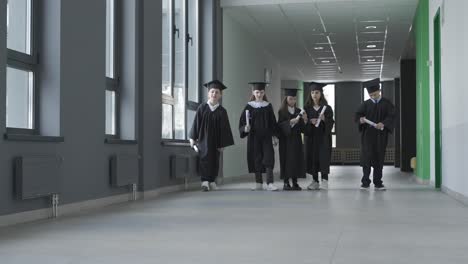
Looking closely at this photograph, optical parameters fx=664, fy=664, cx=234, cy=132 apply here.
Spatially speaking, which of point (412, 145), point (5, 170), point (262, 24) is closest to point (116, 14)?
point (5, 170)

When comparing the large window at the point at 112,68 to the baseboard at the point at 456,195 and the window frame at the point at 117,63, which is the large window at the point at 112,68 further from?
the baseboard at the point at 456,195

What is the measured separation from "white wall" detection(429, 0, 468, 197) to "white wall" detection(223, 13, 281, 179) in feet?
14.8

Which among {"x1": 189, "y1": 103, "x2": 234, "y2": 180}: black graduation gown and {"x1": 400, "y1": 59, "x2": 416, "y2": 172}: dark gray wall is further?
{"x1": 400, "y1": 59, "x2": 416, "y2": 172}: dark gray wall

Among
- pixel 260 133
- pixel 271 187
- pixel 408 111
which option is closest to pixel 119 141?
pixel 260 133

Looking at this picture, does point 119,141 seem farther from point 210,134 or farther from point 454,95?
point 454,95

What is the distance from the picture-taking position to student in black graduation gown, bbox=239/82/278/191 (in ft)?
29.8

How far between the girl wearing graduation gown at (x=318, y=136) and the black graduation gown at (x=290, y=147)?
4.7 inches

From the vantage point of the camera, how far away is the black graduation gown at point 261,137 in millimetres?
9094

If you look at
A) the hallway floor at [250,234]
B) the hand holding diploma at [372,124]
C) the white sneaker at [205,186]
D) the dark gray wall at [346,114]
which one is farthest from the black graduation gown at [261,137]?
the dark gray wall at [346,114]

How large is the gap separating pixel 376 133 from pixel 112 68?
3823mm

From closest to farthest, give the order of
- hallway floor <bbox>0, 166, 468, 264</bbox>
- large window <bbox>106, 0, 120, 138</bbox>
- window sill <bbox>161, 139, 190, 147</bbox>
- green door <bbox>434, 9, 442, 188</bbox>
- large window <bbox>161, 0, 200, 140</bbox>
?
hallway floor <bbox>0, 166, 468, 264</bbox> < large window <bbox>106, 0, 120, 138</bbox> < window sill <bbox>161, 139, 190, 147</bbox> < green door <bbox>434, 9, 442, 188</bbox> < large window <bbox>161, 0, 200, 140</bbox>

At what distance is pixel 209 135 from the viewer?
9109 mm

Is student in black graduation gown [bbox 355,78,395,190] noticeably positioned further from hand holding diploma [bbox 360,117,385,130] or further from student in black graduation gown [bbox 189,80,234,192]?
student in black graduation gown [bbox 189,80,234,192]

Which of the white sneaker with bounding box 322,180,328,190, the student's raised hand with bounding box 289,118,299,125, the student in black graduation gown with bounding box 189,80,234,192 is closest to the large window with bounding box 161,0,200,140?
the student in black graduation gown with bounding box 189,80,234,192
